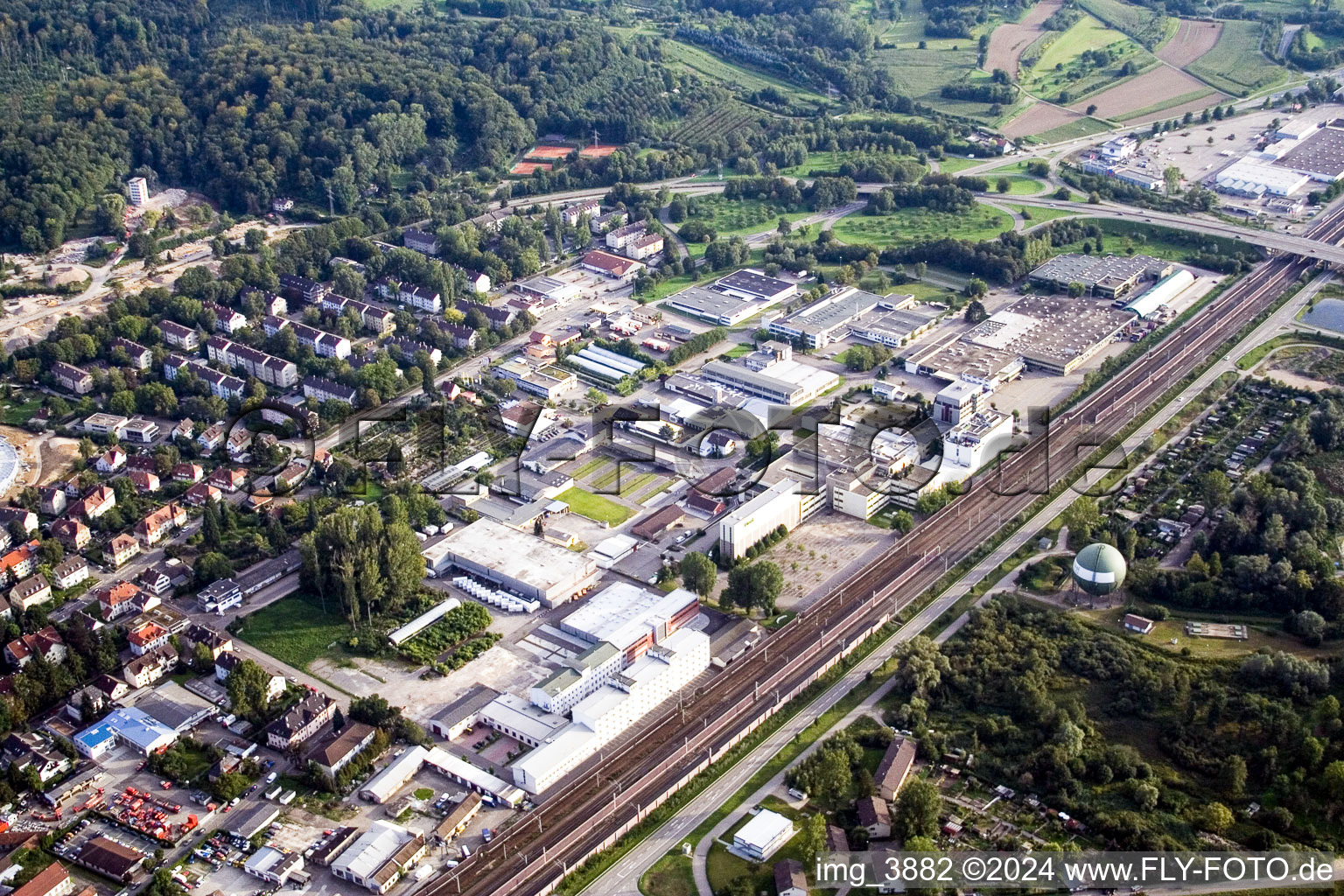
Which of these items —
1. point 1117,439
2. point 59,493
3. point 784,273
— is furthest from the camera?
point 784,273

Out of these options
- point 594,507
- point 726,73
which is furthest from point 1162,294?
point 726,73

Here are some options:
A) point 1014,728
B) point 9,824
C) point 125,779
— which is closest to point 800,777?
point 1014,728

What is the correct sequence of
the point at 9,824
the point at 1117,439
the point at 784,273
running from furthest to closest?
the point at 784,273
the point at 1117,439
the point at 9,824

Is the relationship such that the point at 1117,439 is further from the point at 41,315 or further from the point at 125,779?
the point at 41,315

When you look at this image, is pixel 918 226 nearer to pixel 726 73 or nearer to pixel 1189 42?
pixel 726 73

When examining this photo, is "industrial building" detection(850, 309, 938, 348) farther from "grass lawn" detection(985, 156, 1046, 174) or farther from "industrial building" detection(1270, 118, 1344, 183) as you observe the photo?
"industrial building" detection(1270, 118, 1344, 183)

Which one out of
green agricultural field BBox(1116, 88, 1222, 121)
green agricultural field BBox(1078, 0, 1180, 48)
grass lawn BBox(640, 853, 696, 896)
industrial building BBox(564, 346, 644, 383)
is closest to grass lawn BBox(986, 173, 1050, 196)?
green agricultural field BBox(1116, 88, 1222, 121)

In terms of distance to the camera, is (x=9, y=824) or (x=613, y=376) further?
(x=613, y=376)
